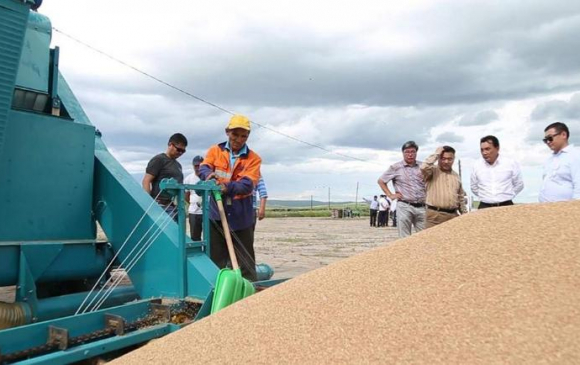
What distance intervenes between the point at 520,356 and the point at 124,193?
7.83ft

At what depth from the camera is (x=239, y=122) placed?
3736 millimetres

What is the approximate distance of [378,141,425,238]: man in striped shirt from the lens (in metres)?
5.81

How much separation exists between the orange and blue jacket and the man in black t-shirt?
118 cm

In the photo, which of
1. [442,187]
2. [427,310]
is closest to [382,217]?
[442,187]

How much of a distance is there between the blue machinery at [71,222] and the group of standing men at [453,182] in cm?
289

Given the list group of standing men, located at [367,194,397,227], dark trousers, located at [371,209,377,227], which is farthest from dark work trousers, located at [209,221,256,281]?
dark trousers, located at [371,209,377,227]

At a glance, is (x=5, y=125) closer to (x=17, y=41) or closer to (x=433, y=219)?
(x=17, y=41)

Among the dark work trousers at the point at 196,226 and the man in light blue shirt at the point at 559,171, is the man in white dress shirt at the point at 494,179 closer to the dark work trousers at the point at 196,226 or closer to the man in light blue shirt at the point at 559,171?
the man in light blue shirt at the point at 559,171

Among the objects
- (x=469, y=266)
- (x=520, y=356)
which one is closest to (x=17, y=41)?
(x=469, y=266)

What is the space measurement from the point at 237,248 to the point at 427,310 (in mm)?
2316

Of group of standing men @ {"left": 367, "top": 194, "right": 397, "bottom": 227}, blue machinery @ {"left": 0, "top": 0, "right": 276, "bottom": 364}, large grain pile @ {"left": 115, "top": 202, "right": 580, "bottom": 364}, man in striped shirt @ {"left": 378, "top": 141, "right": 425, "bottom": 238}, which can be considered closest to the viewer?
large grain pile @ {"left": 115, "top": 202, "right": 580, "bottom": 364}

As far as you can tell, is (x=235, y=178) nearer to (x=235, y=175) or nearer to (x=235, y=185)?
(x=235, y=175)

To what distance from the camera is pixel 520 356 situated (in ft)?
5.21

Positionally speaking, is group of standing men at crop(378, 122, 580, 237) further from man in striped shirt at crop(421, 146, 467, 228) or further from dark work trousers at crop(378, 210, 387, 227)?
dark work trousers at crop(378, 210, 387, 227)
